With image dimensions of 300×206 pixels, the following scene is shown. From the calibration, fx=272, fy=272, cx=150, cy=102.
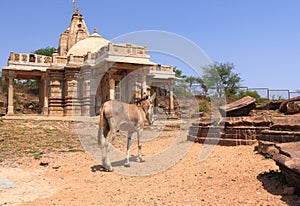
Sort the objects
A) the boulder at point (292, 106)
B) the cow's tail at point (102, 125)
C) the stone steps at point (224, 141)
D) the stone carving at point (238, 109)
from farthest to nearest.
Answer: the stone carving at point (238, 109) < the boulder at point (292, 106) < the stone steps at point (224, 141) < the cow's tail at point (102, 125)

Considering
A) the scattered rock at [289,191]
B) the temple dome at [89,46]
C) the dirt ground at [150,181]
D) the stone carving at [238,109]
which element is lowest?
the dirt ground at [150,181]

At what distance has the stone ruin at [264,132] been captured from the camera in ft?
14.4

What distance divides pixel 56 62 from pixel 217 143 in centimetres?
2010

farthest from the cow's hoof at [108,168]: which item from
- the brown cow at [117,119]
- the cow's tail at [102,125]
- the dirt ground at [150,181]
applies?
the cow's tail at [102,125]

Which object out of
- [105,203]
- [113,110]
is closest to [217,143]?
[113,110]

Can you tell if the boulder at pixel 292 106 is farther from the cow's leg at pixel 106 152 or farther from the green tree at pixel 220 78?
the green tree at pixel 220 78

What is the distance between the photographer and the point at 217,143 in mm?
9008

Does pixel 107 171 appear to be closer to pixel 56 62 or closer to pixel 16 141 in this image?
pixel 16 141

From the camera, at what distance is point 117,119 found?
6.84m

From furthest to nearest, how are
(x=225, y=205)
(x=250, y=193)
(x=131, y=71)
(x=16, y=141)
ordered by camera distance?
(x=131, y=71), (x=16, y=141), (x=250, y=193), (x=225, y=205)

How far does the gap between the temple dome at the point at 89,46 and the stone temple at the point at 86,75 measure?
12 centimetres

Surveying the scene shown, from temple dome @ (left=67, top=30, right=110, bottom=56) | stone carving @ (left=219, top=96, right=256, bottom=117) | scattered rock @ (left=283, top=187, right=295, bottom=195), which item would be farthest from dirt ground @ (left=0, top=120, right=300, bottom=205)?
temple dome @ (left=67, top=30, right=110, bottom=56)

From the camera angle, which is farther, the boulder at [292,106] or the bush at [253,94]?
the bush at [253,94]

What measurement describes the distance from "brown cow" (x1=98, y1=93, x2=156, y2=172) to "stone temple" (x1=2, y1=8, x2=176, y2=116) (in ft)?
46.1
